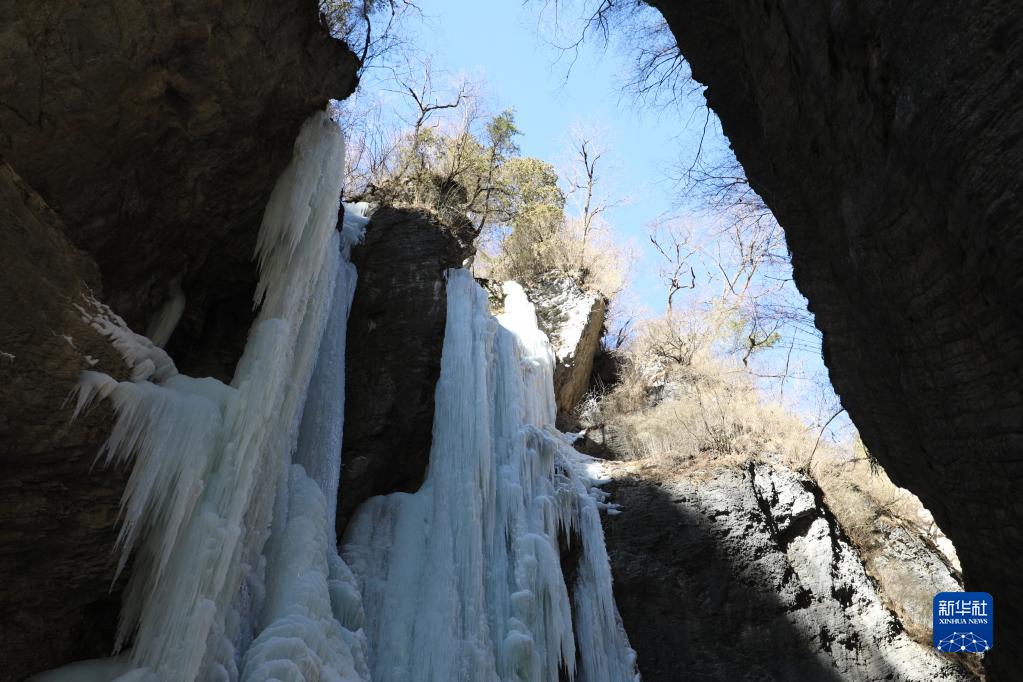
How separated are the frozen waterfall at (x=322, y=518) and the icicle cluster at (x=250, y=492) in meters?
0.01

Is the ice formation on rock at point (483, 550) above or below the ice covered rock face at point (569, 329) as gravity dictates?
below

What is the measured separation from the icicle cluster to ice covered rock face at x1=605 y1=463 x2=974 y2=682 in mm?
4514

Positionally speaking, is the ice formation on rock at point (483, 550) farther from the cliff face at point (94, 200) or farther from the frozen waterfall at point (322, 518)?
the cliff face at point (94, 200)

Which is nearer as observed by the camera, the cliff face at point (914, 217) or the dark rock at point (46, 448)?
the cliff face at point (914, 217)

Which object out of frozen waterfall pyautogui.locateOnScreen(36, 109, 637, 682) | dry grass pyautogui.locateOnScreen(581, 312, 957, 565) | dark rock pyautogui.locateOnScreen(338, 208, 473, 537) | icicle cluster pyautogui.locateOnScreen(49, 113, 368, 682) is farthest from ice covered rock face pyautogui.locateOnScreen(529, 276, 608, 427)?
icicle cluster pyautogui.locateOnScreen(49, 113, 368, 682)

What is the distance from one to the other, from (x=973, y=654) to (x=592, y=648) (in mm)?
4219

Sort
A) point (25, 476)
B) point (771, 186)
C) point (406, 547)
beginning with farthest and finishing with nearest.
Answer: point (406, 547), point (771, 186), point (25, 476)

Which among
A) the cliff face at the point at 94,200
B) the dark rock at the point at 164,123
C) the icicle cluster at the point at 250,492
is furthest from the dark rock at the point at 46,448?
the dark rock at the point at 164,123

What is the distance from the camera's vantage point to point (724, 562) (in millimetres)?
9352

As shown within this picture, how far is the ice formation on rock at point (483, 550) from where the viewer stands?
251 inches

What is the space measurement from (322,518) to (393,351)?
296 centimetres

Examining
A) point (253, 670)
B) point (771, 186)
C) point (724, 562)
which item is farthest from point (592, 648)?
point (771, 186)

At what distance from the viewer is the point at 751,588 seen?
9.10m

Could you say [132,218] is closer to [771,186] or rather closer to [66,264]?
[66,264]
